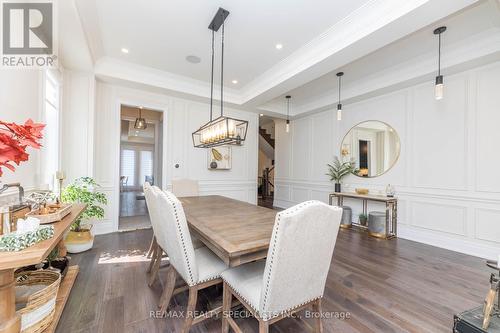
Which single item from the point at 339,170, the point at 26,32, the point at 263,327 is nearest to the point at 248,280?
the point at 263,327

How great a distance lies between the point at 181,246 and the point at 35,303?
3.04 feet

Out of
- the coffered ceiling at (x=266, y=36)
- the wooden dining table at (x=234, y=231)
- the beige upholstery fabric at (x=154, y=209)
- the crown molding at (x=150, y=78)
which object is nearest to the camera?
the wooden dining table at (x=234, y=231)

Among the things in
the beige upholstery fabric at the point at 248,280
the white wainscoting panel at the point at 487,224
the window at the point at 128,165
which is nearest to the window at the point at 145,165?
the window at the point at 128,165

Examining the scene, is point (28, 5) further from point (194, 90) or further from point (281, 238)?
point (281, 238)

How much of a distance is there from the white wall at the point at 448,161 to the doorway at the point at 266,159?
3923 millimetres

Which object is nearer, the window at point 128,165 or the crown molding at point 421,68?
the crown molding at point 421,68

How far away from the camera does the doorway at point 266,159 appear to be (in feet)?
26.6

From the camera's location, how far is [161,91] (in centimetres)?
403

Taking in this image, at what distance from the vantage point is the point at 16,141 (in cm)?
97

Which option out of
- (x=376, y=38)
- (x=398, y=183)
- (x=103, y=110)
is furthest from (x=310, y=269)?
(x=103, y=110)

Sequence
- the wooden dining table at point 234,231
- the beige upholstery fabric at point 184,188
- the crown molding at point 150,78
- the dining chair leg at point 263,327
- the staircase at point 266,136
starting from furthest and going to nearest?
the staircase at point 266,136
the beige upholstery fabric at point 184,188
the crown molding at point 150,78
the wooden dining table at point 234,231
the dining chair leg at point 263,327

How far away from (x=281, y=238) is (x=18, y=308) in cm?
174

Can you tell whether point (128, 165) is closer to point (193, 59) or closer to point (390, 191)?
point (193, 59)

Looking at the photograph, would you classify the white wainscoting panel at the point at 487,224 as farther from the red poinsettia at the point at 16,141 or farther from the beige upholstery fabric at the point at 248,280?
the red poinsettia at the point at 16,141
